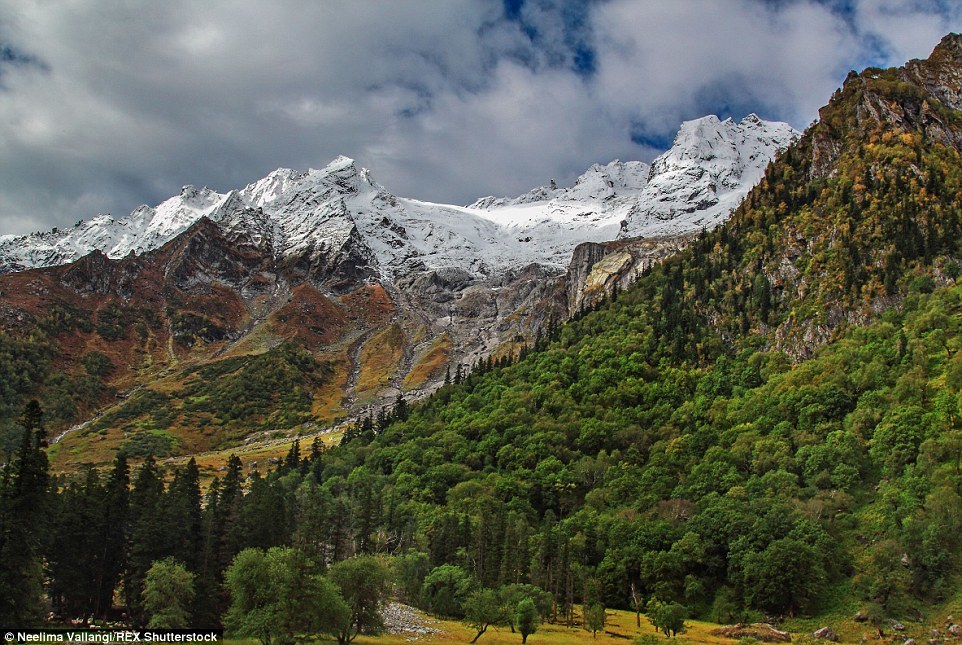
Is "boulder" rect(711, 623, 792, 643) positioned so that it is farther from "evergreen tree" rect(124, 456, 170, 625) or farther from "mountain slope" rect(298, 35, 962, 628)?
"evergreen tree" rect(124, 456, 170, 625)

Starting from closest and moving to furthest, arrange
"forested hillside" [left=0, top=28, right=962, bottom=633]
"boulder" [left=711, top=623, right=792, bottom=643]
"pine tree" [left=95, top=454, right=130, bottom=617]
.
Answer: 1. "pine tree" [left=95, top=454, right=130, bottom=617]
2. "boulder" [left=711, top=623, right=792, bottom=643]
3. "forested hillside" [left=0, top=28, right=962, bottom=633]

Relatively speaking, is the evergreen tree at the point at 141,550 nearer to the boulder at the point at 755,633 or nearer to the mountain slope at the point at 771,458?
the mountain slope at the point at 771,458

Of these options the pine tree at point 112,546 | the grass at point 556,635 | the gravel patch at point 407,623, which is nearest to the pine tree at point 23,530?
the pine tree at point 112,546

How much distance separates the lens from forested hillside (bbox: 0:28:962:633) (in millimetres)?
97812

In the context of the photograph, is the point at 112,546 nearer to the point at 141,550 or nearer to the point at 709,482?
the point at 141,550

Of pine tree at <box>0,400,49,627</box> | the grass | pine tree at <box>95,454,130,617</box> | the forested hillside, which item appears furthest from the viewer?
the forested hillside

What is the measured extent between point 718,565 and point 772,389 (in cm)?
5743

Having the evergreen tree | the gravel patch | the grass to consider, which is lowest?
the grass

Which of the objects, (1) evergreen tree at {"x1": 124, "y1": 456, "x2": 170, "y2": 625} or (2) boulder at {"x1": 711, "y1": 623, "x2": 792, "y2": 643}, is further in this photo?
(2) boulder at {"x1": 711, "y1": 623, "x2": 792, "y2": 643}

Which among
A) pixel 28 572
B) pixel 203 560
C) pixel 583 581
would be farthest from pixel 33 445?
pixel 583 581

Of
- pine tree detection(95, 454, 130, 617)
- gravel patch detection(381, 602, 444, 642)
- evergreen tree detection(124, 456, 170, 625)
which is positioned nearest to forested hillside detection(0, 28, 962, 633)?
evergreen tree detection(124, 456, 170, 625)

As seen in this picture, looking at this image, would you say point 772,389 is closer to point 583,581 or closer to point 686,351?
point 686,351

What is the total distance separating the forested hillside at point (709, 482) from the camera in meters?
97.8

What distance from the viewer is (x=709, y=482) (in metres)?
144
